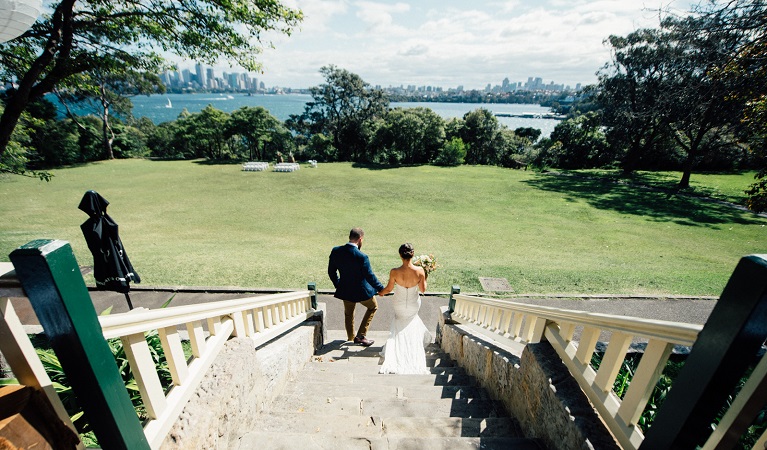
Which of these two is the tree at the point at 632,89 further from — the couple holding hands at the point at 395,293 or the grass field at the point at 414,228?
the couple holding hands at the point at 395,293

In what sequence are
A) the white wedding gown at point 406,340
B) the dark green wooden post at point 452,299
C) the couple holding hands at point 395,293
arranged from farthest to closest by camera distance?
the dark green wooden post at point 452,299
the couple holding hands at point 395,293
the white wedding gown at point 406,340

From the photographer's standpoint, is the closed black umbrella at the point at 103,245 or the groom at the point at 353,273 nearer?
the groom at the point at 353,273

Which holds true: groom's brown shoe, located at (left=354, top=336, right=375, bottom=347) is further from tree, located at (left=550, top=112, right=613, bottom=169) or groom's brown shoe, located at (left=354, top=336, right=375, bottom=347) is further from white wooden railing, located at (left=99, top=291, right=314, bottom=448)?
tree, located at (left=550, top=112, right=613, bottom=169)

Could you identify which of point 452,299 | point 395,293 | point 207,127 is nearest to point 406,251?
point 395,293

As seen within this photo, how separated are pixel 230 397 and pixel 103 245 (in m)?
4.86

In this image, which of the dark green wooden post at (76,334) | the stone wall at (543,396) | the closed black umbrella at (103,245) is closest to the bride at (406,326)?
the stone wall at (543,396)

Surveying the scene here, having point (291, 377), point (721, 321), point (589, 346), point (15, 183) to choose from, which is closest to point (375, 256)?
point (291, 377)

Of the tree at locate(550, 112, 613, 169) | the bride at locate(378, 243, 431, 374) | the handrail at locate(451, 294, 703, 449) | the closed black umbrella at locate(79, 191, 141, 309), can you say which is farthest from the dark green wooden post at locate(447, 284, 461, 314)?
the tree at locate(550, 112, 613, 169)

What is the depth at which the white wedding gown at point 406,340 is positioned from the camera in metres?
4.96

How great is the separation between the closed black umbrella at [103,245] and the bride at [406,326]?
452 cm

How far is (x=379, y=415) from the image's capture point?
314cm

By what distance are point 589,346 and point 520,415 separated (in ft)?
3.37

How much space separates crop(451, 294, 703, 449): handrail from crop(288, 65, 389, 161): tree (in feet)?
122

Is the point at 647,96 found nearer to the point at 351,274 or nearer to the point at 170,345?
the point at 351,274
